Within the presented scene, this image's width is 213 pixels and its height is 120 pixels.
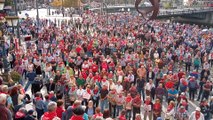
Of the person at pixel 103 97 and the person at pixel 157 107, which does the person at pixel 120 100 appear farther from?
the person at pixel 157 107

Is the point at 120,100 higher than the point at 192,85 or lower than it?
higher

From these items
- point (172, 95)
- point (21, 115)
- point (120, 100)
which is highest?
point (21, 115)

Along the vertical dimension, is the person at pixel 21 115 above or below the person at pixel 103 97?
above

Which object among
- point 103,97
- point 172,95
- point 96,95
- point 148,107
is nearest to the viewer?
point 148,107

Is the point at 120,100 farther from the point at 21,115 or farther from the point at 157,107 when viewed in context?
the point at 21,115

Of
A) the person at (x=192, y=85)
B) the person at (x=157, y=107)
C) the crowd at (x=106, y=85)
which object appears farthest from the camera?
the person at (x=192, y=85)

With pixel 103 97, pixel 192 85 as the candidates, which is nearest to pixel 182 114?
pixel 103 97

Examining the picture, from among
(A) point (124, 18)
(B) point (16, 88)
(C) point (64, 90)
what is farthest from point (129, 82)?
(A) point (124, 18)

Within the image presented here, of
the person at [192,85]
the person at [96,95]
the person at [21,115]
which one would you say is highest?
the person at [21,115]

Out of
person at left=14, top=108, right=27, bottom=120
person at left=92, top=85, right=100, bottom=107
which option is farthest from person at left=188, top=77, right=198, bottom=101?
person at left=14, top=108, right=27, bottom=120

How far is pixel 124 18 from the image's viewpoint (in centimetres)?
4159

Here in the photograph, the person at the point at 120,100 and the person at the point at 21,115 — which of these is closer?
the person at the point at 21,115

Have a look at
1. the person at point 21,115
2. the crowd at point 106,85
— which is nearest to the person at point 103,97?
the crowd at point 106,85

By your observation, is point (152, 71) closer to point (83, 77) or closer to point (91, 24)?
point (83, 77)
